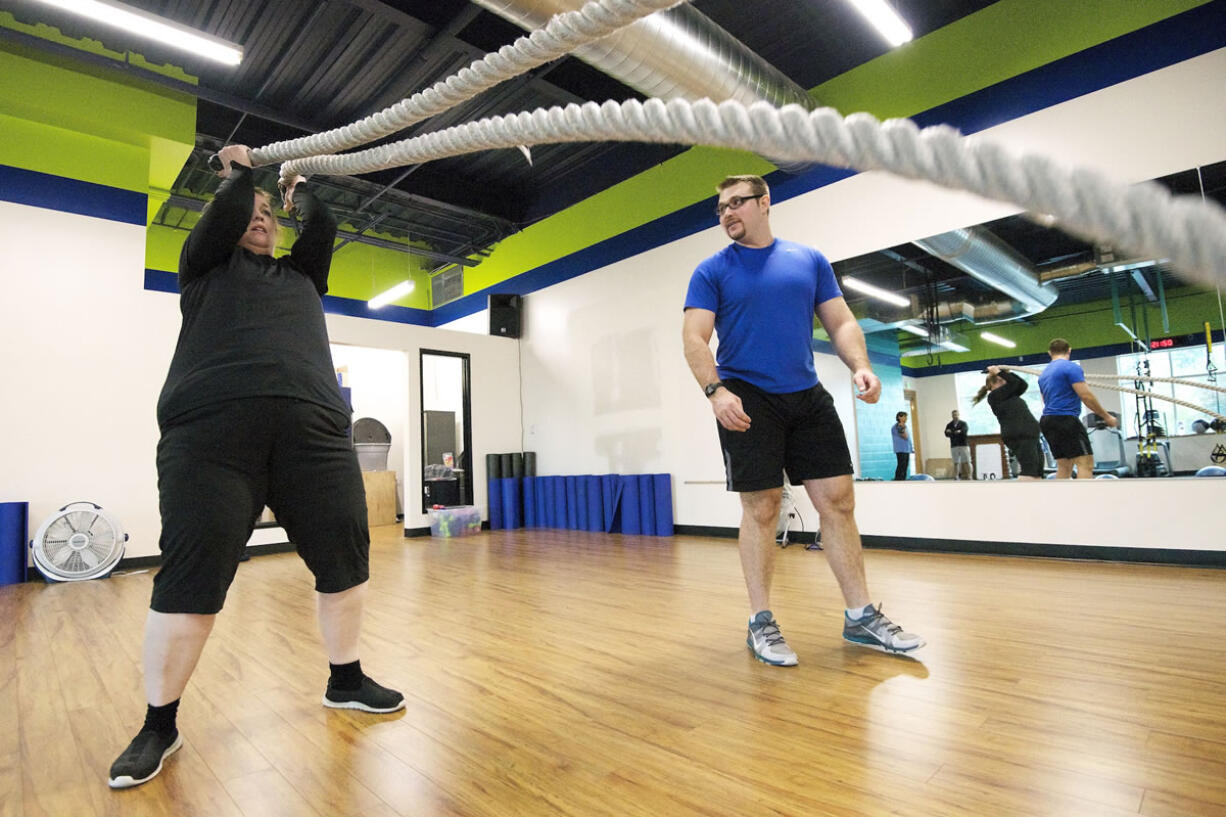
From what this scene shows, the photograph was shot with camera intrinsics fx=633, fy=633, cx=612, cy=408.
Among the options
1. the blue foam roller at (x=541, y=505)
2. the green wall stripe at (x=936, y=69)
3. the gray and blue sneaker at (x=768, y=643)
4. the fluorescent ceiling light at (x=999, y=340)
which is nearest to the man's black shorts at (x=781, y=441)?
the gray and blue sneaker at (x=768, y=643)

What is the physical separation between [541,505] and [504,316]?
2402 millimetres

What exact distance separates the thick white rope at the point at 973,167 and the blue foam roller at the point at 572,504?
6135mm

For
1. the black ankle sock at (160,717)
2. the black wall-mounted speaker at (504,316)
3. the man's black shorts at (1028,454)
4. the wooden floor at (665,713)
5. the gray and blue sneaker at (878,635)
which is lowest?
the wooden floor at (665,713)

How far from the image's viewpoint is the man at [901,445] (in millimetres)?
4578

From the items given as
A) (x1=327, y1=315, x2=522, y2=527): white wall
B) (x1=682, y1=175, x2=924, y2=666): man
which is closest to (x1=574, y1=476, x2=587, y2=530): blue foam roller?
(x1=327, y1=315, x2=522, y2=527): white wall

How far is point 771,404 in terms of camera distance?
6.19 ft

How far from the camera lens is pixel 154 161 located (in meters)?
5.63

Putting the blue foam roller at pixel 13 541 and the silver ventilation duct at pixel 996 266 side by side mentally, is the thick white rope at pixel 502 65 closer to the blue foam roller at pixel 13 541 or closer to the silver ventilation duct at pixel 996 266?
the silver ventilation duct at pixel 996 266

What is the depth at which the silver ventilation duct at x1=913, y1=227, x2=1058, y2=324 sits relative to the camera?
4.07m

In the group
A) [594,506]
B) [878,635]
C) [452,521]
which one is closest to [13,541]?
[452,521]

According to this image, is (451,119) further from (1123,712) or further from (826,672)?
(1123,712)

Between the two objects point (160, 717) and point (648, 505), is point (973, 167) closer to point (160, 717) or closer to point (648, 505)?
point (160, 717)

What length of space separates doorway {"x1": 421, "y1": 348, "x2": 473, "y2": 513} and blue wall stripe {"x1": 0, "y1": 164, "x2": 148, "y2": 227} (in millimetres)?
2763

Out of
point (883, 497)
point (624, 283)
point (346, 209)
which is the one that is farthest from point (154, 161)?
point (883, 497)
